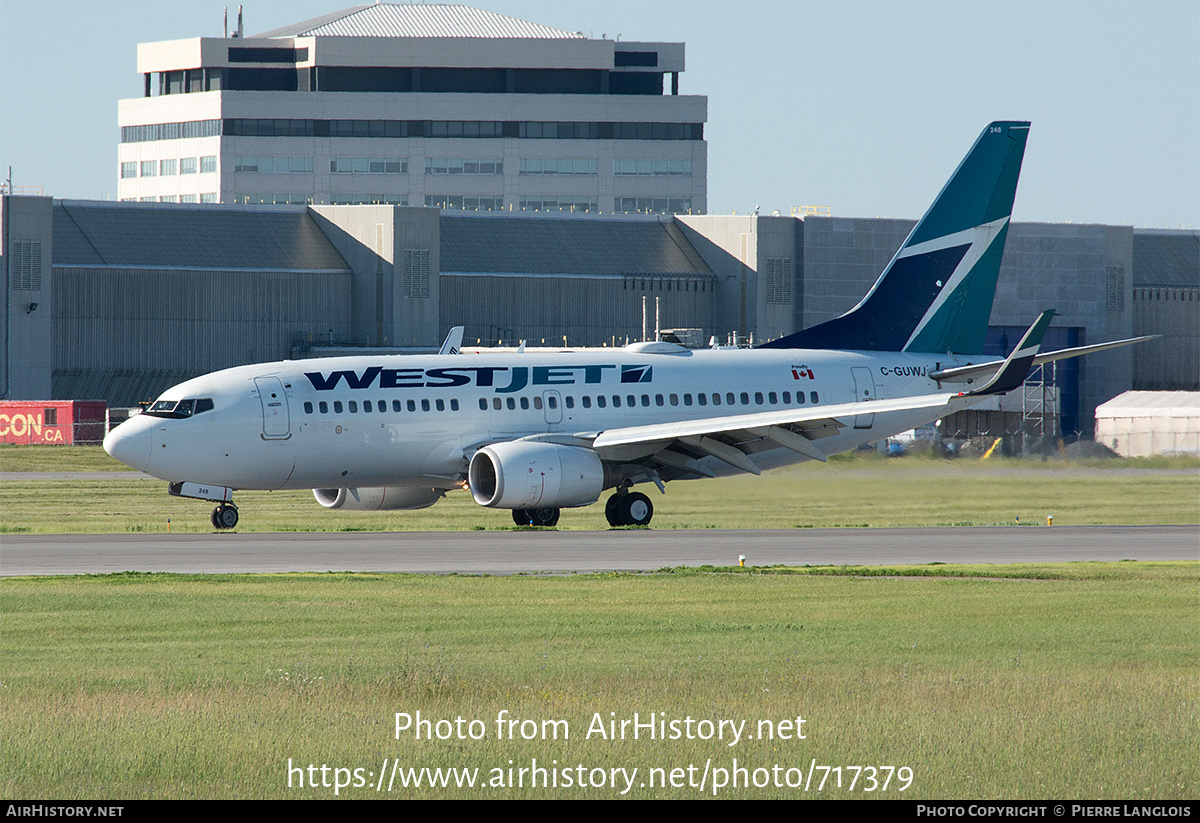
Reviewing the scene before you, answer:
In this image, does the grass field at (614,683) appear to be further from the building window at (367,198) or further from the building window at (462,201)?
the building window at (367,198)

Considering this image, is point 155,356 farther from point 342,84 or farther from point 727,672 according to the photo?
point 727,672

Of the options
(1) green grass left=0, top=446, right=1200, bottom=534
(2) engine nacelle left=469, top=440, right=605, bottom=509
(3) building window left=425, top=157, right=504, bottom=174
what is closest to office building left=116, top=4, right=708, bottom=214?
(3) building window left=425, top=157, right=504, bottom=174

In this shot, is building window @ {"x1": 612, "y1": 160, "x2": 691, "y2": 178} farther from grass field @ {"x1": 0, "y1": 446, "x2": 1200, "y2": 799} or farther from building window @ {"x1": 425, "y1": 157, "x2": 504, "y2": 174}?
grass field @ {"x1": 0, "y1": 446, "x2": 1200, "y2": 799}

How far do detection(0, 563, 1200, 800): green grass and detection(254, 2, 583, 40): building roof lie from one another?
144 metres

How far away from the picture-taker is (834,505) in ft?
144

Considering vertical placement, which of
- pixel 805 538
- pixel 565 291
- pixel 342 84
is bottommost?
pixel 805 538

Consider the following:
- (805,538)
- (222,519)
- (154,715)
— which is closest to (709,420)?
(805,538)

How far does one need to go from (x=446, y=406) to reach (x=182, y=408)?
5.89 m

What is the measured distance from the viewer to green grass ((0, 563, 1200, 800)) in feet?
44.3

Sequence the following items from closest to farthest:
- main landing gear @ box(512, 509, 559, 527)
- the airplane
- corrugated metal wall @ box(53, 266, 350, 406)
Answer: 1. the airplane
2. main landing gear @ box(512, 509, 559, 527)
3. corrugated metal wall @ box(53, 266, 350, 406)

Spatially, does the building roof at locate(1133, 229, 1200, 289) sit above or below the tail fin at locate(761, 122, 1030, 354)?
above

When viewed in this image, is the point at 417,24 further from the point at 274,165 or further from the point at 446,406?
the point at 446,406
